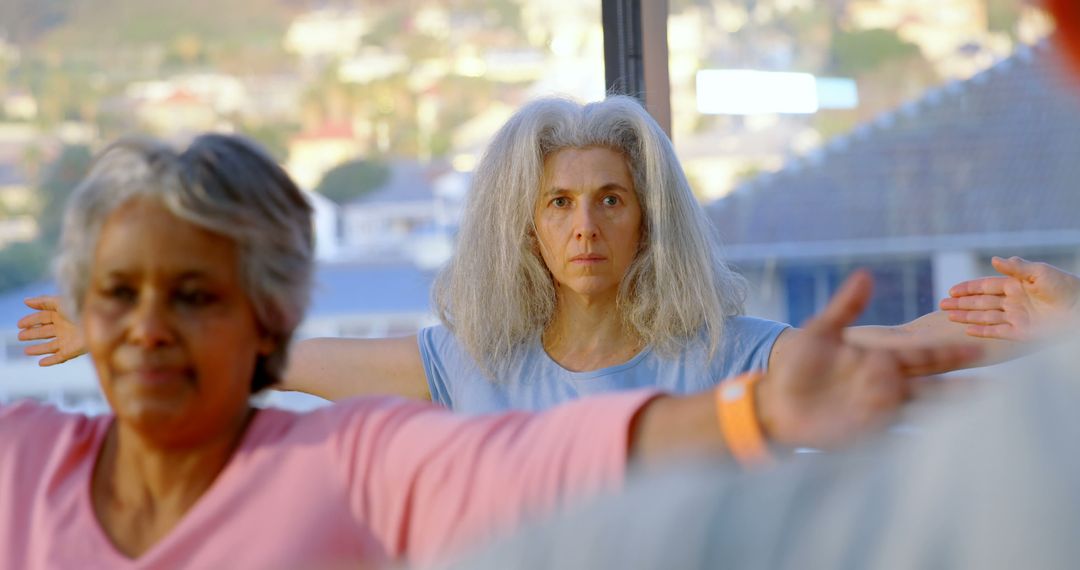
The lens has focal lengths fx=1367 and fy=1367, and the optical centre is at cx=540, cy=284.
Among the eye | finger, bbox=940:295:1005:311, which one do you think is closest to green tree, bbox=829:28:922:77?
finger, bbox=940:295:1005:311

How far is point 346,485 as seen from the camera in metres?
1.19

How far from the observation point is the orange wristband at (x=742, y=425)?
101 centimetres

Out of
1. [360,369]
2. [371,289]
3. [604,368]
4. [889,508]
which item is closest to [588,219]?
[604,368]

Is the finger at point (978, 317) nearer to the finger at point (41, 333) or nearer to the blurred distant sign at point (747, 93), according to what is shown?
the finger at point (41, 333)

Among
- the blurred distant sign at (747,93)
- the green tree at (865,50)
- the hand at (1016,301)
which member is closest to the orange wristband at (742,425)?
the hand at (1016,301)

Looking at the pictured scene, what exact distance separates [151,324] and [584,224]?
142 cm

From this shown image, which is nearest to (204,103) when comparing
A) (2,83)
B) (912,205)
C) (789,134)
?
(2,83)

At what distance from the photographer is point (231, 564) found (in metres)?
1.15

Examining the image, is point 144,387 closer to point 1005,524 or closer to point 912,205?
point 1005,524

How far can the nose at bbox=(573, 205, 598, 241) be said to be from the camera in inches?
99.3

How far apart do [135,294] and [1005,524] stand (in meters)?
0.95

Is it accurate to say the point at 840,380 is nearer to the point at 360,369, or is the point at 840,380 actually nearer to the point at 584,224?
the point at 584,224

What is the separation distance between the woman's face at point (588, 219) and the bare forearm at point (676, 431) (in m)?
1.44

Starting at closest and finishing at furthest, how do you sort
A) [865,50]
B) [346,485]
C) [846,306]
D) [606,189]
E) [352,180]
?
[846,306] < [346,485] < [606,189] < [352,180] < [865,50]
